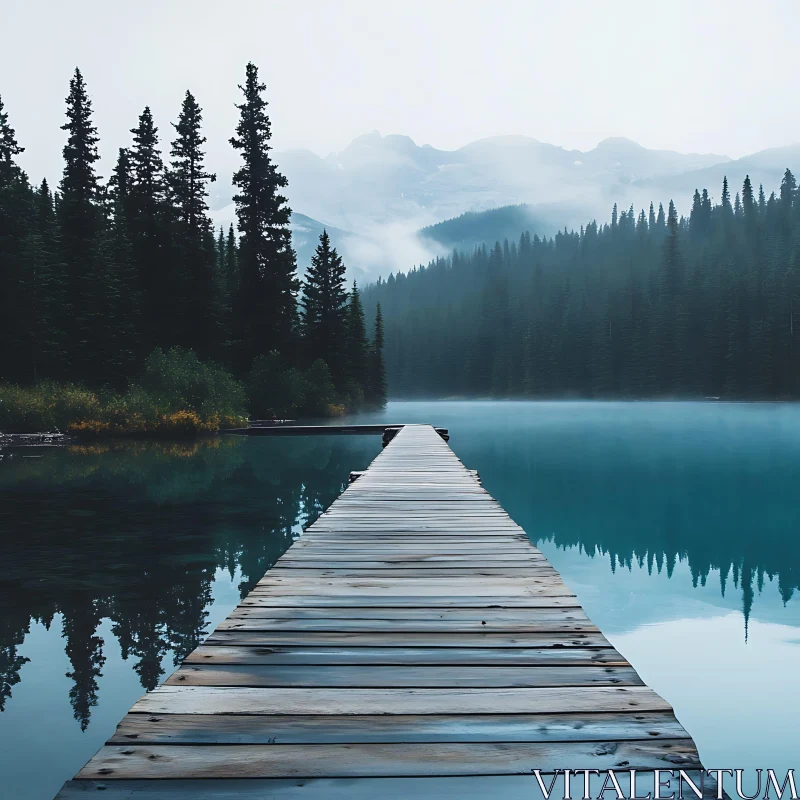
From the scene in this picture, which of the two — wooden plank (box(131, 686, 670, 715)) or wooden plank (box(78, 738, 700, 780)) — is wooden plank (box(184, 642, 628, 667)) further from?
wooden plank (box(78, 738, 700, 780))

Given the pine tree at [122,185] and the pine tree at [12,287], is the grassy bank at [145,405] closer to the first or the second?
the pine tree at [12,287]

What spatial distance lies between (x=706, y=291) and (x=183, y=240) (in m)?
73.3

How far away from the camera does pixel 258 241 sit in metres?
40.8

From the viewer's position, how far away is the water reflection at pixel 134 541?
243 inches

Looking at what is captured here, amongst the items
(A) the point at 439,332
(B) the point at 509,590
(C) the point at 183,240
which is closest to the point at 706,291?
(A) the point at 439,332

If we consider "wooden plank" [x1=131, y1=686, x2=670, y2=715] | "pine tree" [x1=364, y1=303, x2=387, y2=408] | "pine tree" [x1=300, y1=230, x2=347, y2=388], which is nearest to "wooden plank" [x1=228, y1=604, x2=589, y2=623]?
"wooden plank" [x1=131, y1=686, x2=670, y2=715]

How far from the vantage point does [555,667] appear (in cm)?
293

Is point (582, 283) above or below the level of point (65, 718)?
above

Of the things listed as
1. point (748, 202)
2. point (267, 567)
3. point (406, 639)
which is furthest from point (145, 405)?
point (748, 202)

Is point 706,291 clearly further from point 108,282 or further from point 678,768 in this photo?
point 678,768

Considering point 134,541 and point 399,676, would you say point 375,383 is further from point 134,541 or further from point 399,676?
point 399,676

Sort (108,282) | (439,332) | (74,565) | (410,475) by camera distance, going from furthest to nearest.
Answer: (439,332) → (108,282) → (410,475) → (74,565)

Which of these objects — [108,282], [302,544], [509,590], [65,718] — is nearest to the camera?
[509,590]

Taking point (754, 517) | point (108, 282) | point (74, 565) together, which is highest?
point (108, 282)
